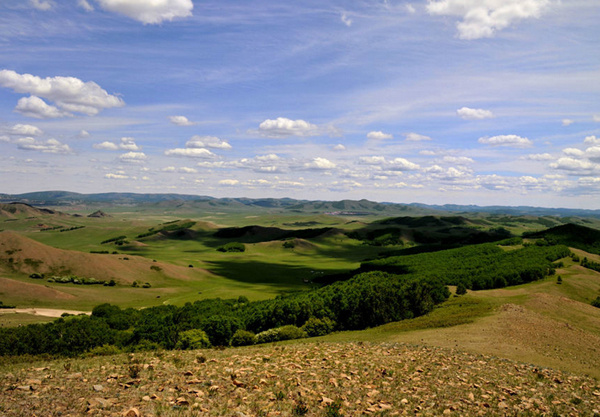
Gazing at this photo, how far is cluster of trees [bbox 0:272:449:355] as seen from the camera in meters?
43.4

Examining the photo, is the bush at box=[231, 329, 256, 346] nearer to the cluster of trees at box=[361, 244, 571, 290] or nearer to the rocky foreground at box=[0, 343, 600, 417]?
the rocky foreground at box=[0, 343, 600, 417]

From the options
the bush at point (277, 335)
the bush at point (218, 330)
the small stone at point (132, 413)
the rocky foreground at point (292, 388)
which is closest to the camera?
the small stone at point (132, 413)

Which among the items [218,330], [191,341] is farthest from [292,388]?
[218,330]

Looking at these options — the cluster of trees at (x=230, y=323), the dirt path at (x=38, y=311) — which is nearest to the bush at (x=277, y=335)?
the cluster of trees at (x=230, y=323)

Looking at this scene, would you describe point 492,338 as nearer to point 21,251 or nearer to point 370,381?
point 370,381

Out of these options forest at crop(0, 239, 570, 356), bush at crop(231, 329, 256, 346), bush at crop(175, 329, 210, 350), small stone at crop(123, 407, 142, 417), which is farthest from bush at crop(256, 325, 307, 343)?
small stone at crop(123, 407, 142, 417)

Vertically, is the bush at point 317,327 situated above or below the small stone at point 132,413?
below

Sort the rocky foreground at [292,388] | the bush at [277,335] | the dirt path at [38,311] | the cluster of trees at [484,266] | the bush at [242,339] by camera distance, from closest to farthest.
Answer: the rocky foreground at [292,388] → the bush at [242,339] → the bush at [277,335] → the dirt path at [38,311] → the cluster of trees at [484,266]

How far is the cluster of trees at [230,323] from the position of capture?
142ft

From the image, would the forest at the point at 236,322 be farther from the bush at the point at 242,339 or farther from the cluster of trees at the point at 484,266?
the cluster of trees at the point at 484,266

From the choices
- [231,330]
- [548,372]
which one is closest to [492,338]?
[548,372]

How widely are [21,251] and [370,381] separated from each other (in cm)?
15619

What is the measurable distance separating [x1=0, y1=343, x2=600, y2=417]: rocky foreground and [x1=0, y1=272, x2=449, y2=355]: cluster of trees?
21636 millimetres

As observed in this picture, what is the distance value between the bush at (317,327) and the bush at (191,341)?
14470mm
